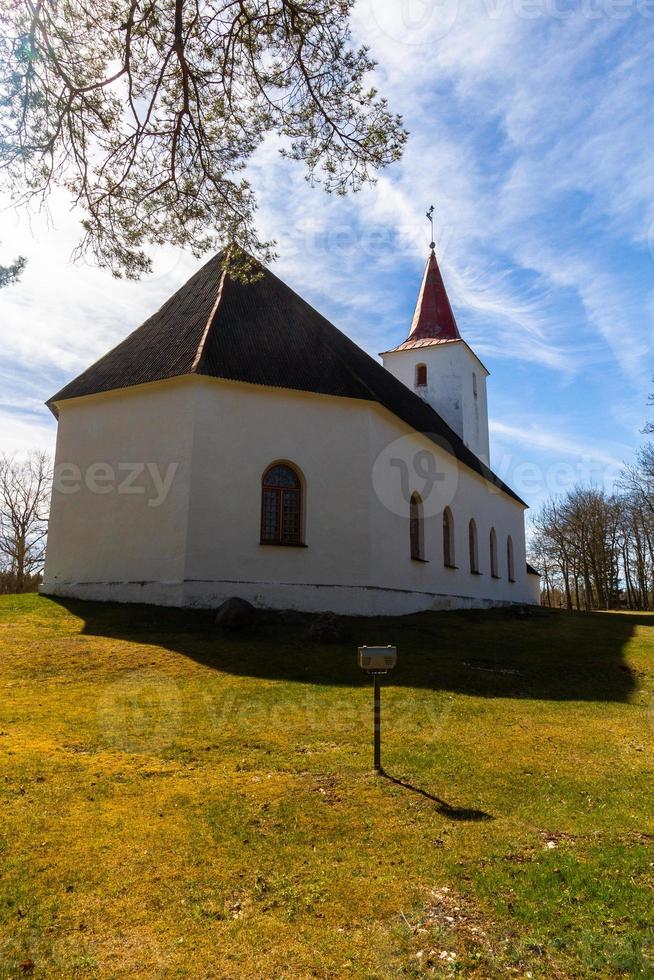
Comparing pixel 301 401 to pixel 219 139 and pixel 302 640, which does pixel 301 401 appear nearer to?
pixel 302 640

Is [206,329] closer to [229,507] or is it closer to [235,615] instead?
[229,507]

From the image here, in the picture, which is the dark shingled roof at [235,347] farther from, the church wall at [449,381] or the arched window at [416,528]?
the church wall at [449,381]

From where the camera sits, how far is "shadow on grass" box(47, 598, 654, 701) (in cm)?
1049

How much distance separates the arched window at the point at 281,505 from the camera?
54.5 feet

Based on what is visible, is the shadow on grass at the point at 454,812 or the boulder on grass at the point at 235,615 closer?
the shadow on grass at the point at 454,812

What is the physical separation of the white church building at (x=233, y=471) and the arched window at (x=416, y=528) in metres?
0.07

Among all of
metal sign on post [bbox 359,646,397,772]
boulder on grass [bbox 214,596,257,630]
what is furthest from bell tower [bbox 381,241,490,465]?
metal sign on post [bbox 359,646,397,772]

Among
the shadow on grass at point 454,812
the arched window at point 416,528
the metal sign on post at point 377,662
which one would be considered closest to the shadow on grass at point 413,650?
the arched window at point 416,528

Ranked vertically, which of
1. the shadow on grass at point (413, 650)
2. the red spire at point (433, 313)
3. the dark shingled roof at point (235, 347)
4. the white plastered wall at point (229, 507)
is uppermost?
the red spire at point (433, 313)

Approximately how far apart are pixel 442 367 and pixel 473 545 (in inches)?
361

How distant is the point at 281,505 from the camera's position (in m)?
16.8

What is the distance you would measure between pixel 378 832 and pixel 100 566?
13084 millimetres

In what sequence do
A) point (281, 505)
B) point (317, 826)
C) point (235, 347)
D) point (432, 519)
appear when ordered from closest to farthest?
point (317, 826)
point (281, 505)
point (235, 347)
point (432, 519)

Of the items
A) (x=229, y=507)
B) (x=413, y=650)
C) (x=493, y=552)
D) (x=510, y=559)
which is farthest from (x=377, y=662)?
(x=510, y=559)
